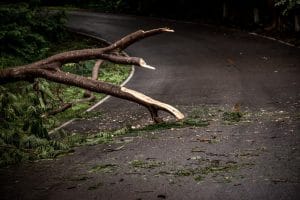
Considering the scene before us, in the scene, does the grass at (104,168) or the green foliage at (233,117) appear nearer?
the grass at (104,168)

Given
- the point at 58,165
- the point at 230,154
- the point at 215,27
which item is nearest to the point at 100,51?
→ the point at 58,165

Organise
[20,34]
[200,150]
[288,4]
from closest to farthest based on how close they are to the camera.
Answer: [200,150]
[20,34]
[288,4]

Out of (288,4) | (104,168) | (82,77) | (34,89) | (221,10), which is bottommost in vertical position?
(104,168)

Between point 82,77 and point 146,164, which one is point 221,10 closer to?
point 82,77

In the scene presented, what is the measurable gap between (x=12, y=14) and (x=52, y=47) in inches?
283

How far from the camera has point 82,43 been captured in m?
28.1

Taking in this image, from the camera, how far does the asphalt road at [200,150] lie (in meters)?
6.84

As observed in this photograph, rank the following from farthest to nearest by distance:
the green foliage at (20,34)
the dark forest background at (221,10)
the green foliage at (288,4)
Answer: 1. the dark forest background at (221,10)
2. the green foliage at (288,4)
3. the green foliage at (20,34)

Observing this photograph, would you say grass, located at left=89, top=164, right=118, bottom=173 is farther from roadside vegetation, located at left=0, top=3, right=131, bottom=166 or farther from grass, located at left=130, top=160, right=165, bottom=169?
roadside vegetation, located at left=0, top=3, right=131, bottom=166

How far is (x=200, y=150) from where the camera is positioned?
344 inches

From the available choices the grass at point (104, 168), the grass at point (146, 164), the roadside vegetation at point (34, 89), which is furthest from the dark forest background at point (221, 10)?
the grass at point (104, 168)

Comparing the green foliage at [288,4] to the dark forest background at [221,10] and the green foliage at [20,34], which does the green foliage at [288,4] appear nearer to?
the dark forest background at [221,10]

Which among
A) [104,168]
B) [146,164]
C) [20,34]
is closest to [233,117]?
[146,164]

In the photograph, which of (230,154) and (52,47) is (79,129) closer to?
(230,154)
